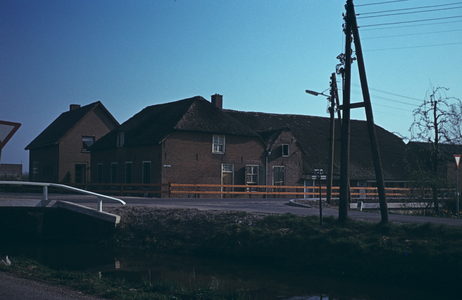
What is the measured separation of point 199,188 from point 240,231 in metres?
17.4

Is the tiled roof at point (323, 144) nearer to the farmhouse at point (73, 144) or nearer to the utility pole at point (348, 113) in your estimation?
the farmhouse at point (73, 144)

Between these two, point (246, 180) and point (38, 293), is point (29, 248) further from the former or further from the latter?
point (246, 180)

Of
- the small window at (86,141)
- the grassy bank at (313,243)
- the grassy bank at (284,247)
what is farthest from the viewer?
the small window at (86,141)

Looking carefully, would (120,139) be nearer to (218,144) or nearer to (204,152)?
(204,152)

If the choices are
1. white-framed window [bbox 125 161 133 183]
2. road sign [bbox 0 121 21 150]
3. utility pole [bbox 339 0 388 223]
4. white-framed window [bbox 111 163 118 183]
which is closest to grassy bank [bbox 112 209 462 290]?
utility pole [bbox 339 0 388 223]

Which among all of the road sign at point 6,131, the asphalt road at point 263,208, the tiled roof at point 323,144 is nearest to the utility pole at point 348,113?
the asphalt road at point 263,208

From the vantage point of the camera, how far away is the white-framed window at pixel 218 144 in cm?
3441

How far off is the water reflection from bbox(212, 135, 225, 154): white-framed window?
59.9ft

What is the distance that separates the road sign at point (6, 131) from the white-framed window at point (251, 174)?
91.2 feet

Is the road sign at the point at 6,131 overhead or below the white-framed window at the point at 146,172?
overhead

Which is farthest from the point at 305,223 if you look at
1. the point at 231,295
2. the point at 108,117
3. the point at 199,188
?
A: the point at 108,117

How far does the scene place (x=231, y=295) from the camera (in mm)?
9344

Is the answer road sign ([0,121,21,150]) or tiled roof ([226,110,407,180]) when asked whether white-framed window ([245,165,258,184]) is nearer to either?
tiled roof ([226,110,407,180])

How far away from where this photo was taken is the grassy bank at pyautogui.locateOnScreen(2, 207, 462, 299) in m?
10.2
